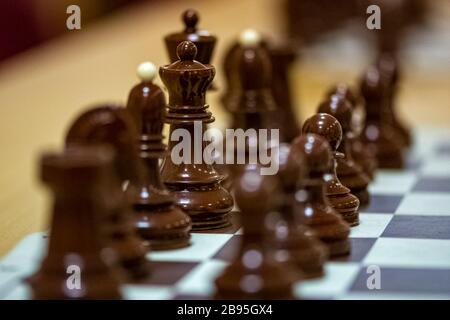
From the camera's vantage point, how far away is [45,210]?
225 centimetres

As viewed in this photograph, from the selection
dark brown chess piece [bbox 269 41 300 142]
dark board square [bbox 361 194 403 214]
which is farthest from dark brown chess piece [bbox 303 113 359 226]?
dark brown chess piece [bbox 269 41 300 142]

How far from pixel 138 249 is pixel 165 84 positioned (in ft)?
1.38

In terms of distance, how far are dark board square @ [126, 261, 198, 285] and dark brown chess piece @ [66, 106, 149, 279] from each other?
0.6 inches

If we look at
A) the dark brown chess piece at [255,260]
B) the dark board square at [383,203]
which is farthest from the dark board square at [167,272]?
the dark board square at [383,203]

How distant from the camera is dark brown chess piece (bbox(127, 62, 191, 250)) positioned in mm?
1767

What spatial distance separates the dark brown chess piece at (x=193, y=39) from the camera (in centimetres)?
214

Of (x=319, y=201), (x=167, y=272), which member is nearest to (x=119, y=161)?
(x=167, y=272)

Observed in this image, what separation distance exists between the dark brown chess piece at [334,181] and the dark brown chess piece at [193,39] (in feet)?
1.12

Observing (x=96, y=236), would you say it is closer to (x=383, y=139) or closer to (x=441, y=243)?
(x=441, y=243)

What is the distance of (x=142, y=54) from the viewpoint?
5688mm

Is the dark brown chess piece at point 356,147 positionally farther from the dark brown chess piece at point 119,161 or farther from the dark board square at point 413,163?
the dark brown chess piece at point 119,161

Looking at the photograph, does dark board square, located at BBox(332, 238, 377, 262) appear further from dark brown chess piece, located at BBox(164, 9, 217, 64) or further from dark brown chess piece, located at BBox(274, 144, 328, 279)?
dark brown chess piece, located at BBox(164, 9, 217, 64)

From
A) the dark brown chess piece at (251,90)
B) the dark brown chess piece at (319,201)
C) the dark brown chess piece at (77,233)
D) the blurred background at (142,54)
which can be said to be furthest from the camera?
the blurred background at (142,54)
